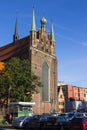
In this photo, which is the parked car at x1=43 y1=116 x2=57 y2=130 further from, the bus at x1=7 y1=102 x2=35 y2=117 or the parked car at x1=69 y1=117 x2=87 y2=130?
the bus at x1=7 y1=102 x2=35 y2=117

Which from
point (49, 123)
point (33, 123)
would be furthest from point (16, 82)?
point (49, 123)

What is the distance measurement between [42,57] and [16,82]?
3231 cm

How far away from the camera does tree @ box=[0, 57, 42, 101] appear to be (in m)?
57.8

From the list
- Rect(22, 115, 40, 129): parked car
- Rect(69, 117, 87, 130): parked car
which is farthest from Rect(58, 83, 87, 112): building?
Rect(69, 117, 87, 130): parked car

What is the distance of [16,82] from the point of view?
58906mm

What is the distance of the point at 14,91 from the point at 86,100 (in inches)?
2874

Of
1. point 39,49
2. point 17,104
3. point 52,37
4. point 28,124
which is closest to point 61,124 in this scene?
point 28,124

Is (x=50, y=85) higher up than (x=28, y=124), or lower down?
higher up

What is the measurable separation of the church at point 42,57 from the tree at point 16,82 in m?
22.2

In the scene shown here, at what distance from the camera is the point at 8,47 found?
100125 mm

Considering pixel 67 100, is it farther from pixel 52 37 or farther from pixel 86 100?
pixel 52 37

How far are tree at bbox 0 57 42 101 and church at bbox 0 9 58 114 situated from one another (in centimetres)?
2216

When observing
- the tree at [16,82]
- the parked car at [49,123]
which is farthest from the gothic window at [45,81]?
the parked car at [49,123]

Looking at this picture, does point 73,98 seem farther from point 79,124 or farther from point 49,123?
point 79,124
